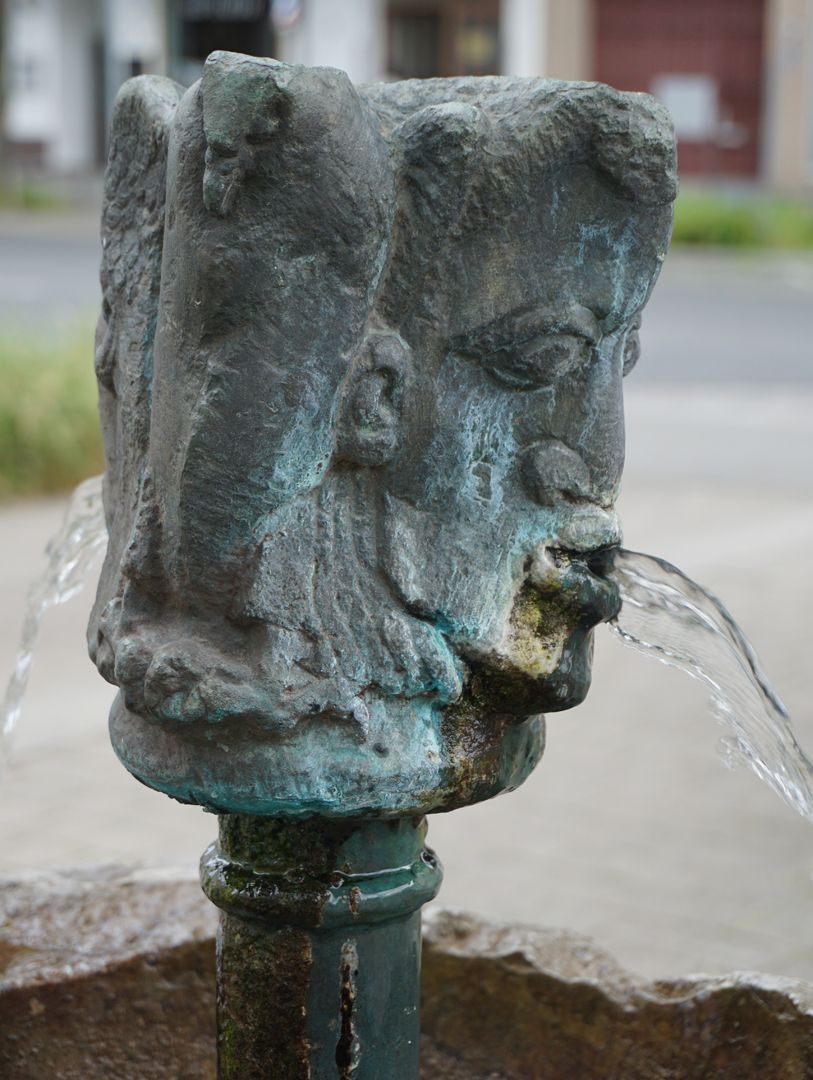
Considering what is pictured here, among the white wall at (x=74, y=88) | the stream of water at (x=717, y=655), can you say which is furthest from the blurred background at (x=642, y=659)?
the white wall at (x=74, y=88)

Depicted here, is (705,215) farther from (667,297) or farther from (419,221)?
(419,221)

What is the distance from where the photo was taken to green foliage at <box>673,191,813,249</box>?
650 inches

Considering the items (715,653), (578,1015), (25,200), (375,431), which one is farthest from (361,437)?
(25,200)

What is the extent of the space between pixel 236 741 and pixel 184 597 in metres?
0.15

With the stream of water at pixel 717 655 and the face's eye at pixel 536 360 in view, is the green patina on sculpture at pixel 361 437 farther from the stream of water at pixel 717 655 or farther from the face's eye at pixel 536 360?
the stream of water at pixel 717 655

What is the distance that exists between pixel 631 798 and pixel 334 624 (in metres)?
2.65

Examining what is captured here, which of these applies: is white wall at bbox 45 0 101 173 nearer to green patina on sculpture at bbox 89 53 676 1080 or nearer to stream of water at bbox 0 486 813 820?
stream of water at bbox 0 486 813 820

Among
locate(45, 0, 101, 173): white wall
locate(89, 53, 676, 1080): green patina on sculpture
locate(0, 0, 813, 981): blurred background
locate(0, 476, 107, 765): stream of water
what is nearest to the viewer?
locate(89, 53, 676, 1080): green patina on sculpture

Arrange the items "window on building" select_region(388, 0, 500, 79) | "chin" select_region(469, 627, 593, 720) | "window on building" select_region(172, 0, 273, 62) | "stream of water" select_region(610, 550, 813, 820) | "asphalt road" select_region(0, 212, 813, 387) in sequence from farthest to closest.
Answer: "window on building" select_region(388, 0, 500, 79), "window on building" select_region(172, 0, 273, 62), "asphalt road" select_region(0, 212, 813, 387), "stream of water" select_region(610, 550, 813, 820), "chin" select_region(469, 627, 593, 720)

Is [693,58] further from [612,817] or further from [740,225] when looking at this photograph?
[612,817]

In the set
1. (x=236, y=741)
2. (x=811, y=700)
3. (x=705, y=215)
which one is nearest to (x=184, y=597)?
(x=236, y=741)

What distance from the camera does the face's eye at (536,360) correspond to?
1.54 metres

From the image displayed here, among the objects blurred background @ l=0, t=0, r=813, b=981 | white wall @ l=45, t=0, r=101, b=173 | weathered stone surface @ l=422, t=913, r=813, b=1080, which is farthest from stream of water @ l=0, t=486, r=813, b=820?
white wall @ l=45, t=0, r=101, b=173

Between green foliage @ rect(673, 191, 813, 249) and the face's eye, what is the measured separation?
50.6 ft
